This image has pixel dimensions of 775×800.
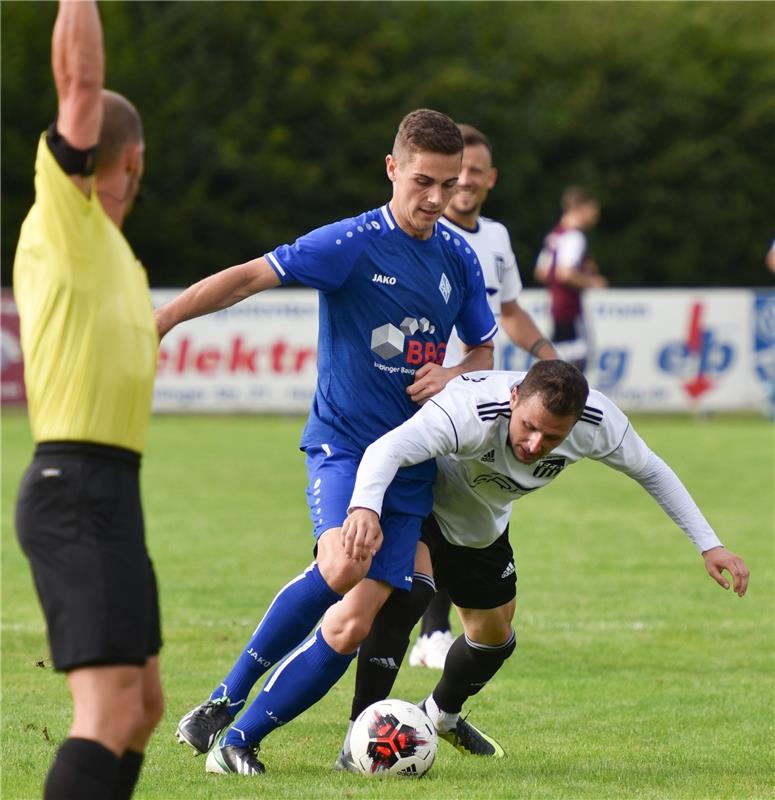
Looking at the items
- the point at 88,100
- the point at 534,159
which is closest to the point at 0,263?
the point at 534,159

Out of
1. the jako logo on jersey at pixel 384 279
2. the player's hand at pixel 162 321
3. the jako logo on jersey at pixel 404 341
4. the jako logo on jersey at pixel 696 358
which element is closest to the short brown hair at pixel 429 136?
the jako logo on jersey at pixel 384 279

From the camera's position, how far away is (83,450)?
3613 mm

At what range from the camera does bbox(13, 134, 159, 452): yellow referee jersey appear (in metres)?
3.57

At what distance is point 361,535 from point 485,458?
0.73 metres

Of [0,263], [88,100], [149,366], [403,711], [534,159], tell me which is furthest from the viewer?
[534,159]

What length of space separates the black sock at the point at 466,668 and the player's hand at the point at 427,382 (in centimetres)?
104

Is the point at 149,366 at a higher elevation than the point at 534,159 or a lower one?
higher

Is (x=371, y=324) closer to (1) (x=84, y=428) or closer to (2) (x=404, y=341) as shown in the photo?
(2) (x=404, y=341)

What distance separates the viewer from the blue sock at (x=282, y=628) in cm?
542

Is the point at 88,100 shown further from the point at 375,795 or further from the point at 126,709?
the point at 375,795

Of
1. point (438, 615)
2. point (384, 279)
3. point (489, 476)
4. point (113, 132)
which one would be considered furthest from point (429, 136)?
point (438, 615)

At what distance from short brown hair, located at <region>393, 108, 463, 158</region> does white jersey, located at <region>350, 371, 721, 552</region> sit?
84cm

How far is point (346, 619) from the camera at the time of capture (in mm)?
5324

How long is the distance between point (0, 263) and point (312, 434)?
2716cm
